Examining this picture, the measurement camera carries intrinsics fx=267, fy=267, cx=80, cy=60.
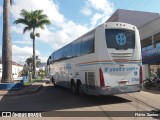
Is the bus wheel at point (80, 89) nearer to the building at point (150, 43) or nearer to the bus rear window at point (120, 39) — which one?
the bus rear window at point (120, 39)

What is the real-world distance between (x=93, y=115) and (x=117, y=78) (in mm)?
3333

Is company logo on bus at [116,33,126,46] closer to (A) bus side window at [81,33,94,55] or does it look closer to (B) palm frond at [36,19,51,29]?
(A) bus side window at [81,33,94,55]

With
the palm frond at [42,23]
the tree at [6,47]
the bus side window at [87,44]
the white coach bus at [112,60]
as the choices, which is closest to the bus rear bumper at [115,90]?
the white coach bus at [112,60]

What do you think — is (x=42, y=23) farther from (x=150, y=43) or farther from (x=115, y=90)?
(x=115, y=90)

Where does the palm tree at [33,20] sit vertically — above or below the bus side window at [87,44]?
above

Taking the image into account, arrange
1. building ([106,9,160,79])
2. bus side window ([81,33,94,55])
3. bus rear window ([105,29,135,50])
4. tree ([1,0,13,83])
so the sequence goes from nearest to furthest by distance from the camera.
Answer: bus rear window ([105,29,135,50]), bus side window ([81,33,94,55]), tree ([1,0,13,83]), building ([106,9,160,79])

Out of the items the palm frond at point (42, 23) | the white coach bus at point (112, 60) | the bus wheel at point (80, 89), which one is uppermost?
the palm frond at point (42, 23)

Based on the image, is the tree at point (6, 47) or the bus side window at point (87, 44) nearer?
the bus side window at point (87, 44)

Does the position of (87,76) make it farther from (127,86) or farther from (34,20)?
(34,20)

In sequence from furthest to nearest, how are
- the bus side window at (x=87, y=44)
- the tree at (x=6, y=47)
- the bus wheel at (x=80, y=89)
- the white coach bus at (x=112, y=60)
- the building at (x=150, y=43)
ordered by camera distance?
the building at (x=150, y=43) < the tree at (x=6, y=47) < the bus wheel at (x=80, y=89) < the bus side window at (x=87, y=44) < the white coach bus at (x=112, y=60)

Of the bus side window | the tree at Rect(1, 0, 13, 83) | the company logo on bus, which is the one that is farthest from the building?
the tree at Rect(1, 0, 13, 83)

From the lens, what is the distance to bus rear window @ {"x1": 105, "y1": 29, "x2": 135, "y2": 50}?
501 inches

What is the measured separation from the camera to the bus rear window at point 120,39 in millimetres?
12719

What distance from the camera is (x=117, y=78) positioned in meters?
12.6
